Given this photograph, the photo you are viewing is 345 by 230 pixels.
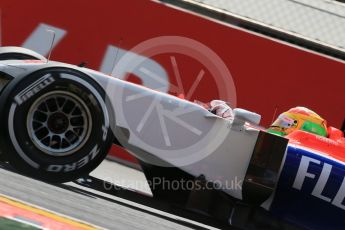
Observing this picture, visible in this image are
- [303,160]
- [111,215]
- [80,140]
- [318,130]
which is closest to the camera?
[111,215]

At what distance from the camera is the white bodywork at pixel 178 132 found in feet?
15.8

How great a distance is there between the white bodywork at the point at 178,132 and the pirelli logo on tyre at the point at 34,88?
0.54 ft

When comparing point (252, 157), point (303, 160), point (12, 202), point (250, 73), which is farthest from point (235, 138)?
point (250, 73)

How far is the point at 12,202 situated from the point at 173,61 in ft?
15.2

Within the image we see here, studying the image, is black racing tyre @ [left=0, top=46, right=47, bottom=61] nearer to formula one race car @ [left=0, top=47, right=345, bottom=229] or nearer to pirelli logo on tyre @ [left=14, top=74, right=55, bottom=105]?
formula one race car @ [left=0, top=47, right=345, bottom=229]

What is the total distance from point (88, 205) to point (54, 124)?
2.38 feet

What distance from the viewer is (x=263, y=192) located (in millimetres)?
4957

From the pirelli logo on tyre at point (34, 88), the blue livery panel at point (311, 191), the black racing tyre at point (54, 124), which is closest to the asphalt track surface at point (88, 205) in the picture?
→ the black racing tyre at point (54, 124)

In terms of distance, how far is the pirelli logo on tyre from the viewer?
4555 millimetres

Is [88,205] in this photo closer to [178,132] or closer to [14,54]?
[178,132]

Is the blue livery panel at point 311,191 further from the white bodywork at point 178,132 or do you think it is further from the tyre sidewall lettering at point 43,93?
the tyre sidewall lettering at point 43,93

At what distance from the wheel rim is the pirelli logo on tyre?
7 cm

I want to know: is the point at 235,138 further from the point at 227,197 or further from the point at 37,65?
the point at 37,65

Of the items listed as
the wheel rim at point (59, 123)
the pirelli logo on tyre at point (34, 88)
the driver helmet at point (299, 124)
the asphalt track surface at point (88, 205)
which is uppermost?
the driver helmet at point (299, 124)
